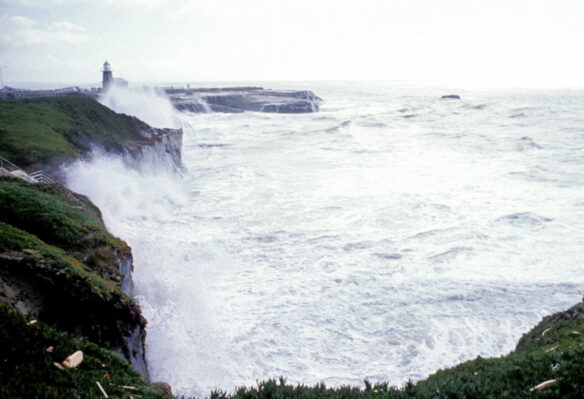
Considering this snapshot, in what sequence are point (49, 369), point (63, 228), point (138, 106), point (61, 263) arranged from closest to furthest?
1. point (49, 369)
2. point (61, 263)
3. point (63, 228)
4. point (138, 106)

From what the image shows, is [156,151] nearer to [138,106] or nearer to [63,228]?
[63,228]

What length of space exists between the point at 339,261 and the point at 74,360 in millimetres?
9589

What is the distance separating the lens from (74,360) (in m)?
4.33

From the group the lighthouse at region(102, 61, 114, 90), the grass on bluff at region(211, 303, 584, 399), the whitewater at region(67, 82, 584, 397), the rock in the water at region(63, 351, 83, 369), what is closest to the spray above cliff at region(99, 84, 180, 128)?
the lighthouse at region(102, 61, 114, 90)

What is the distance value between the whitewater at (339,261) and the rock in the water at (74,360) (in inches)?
147

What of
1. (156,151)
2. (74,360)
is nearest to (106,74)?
(156,151)

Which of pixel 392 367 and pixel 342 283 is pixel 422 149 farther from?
pixel 392 367

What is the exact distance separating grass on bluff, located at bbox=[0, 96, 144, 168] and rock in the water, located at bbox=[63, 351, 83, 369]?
13184 millimetres

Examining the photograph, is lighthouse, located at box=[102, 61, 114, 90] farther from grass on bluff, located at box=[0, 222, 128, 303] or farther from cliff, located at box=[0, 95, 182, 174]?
grass on bluff, located at box=[0, 222, 128, 303]

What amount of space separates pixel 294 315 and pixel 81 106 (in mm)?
24023

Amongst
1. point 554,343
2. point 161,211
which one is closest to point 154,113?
point 161,211

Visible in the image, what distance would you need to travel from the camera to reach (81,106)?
26.2 meters

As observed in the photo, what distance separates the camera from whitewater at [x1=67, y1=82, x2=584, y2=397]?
8633 mm

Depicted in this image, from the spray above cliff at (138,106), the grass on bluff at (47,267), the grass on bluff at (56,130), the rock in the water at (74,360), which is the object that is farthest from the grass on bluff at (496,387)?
the spray above cliff at (138,106)
